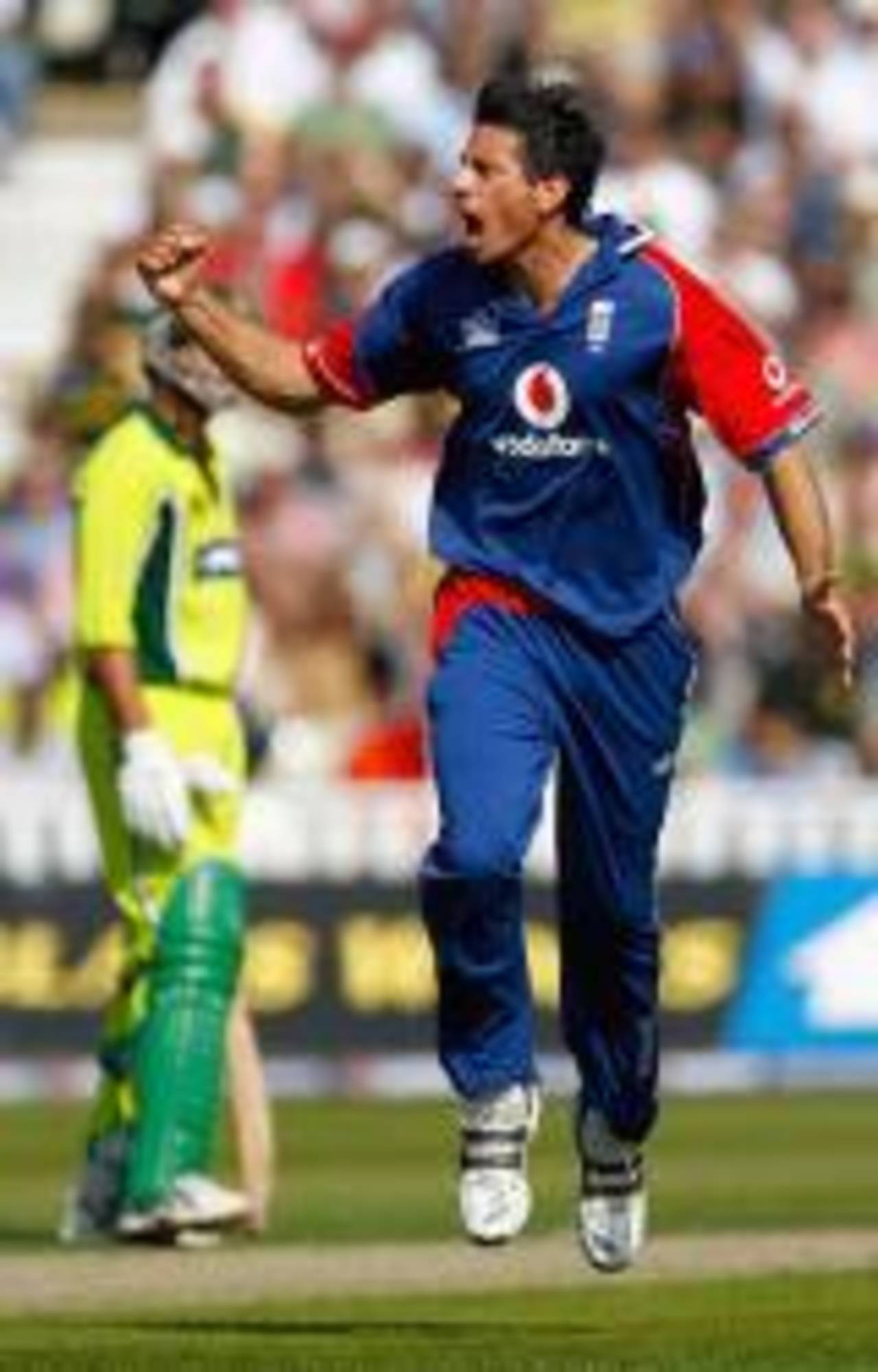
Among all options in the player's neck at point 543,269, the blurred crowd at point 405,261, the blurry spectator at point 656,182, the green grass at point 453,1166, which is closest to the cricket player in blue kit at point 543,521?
the player's neck at point 543,269

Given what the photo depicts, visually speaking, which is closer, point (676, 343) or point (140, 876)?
point (676, 343)

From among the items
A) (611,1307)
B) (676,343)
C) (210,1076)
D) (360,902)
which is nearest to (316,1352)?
(611,1307)

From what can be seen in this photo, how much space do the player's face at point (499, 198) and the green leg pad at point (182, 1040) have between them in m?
2.94

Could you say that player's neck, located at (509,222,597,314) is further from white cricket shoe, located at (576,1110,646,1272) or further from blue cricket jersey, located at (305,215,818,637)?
white cricket shoe, located at (576,1110,646,1272)

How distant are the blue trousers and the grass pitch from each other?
1.70ft

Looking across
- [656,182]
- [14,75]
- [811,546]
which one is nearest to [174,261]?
[811,546]

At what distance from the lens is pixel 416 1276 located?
1252cm

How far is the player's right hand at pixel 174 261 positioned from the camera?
11.2m

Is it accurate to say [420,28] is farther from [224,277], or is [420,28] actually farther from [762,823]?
[762,823]

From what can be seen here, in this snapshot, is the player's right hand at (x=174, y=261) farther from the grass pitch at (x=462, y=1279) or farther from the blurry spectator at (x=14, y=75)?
the blurry spectator at (x=14, y=75)

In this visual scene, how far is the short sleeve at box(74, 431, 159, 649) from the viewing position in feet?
A: 44.7

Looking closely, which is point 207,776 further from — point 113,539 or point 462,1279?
point 462,1279

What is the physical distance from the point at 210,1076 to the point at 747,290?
11318mm

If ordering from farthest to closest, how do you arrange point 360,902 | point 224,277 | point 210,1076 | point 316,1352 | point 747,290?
point 747,290 < point 224,277 < point 360,902 < point 210,1076 < point 316,1352
